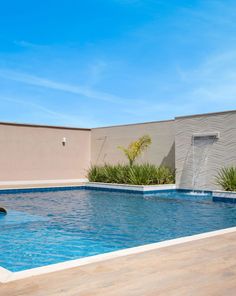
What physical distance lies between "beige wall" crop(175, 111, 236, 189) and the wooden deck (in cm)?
1080

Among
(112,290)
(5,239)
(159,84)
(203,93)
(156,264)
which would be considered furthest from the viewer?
(159,84)

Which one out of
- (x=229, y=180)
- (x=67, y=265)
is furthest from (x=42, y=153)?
(x=67, y=265)

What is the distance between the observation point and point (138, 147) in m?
18.9

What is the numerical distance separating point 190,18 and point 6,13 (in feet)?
22.9

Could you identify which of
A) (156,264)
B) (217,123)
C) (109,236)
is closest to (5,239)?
(109,236)

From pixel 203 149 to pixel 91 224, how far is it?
8839mm

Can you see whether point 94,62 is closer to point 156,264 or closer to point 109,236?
point 109,236

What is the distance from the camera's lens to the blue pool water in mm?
6348

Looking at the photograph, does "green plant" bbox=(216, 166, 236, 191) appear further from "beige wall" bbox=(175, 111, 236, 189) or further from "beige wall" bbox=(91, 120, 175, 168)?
"beige wall" bbox=(91, 120, 175, 168)

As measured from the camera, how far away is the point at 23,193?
666 inches

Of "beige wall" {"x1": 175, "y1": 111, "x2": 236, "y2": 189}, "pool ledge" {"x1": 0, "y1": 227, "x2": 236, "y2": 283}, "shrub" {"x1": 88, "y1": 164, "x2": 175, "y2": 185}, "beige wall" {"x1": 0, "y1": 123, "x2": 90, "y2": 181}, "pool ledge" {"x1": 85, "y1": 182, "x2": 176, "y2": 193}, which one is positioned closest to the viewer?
"pool ledge" {"x1": 0, "y1": 227, "x2": 236, "y2": 283}

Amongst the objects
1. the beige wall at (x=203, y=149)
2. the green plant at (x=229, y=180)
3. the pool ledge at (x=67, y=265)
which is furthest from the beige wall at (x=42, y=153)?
the pool ledge at (x=67, y=265)

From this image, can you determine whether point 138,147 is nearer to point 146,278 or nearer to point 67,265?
point 67,265

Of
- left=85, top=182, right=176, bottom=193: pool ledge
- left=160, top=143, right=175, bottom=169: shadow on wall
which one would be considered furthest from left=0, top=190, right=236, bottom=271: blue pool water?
left=160, top=143, right=175, bottom=169: shadow on wall
